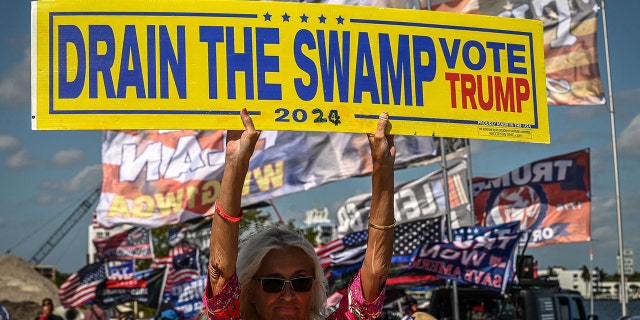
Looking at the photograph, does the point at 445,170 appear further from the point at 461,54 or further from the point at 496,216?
the point at 461,54

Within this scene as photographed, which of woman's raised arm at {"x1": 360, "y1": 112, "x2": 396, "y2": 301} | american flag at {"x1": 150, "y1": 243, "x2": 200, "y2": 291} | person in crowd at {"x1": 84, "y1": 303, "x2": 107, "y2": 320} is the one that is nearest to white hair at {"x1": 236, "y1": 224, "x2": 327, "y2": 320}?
woman's raised arm at {"x1": 360, "y1": 112, "x2": 396, "y2": 301}

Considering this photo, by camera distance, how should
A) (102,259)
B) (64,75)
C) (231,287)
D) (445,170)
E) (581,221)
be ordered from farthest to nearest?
(102,259)
(581,221)
(445,170)
(64,75)
(231,287)

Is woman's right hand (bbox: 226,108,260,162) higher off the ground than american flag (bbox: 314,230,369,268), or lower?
higher

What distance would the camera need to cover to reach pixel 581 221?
21.3 meters

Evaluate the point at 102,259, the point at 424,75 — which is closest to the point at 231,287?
the point at 424,75

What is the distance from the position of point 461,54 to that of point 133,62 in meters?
1.24

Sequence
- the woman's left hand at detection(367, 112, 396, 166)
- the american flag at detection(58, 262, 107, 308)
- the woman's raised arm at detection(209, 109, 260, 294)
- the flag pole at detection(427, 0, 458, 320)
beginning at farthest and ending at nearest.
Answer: the american flag at detection(58, 262, 107, 308) → the flag pole at detection(427, 0, 458, 320) → the woman's left hand at detection(367, 112, 396, 166) → the woman's raised arm at detection(209, 109, 260, 294)

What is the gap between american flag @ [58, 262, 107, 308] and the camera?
29219 mm

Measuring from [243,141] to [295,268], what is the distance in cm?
48

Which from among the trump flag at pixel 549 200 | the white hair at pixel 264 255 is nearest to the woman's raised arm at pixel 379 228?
the white hair at pixel 264 255

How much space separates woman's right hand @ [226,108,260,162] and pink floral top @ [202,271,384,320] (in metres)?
0.39

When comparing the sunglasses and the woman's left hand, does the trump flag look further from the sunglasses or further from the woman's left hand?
the sunglasses

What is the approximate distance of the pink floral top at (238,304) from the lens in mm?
3074

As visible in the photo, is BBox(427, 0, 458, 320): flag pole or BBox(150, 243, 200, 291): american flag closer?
BBox(427, 0, 458, 320): flag pole
